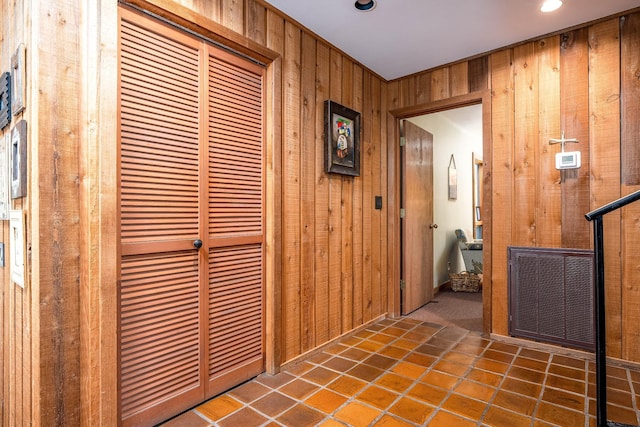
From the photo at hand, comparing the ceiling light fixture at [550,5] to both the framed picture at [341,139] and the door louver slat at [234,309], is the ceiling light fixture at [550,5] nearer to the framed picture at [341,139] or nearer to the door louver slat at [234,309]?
the framed picture at [341,139]

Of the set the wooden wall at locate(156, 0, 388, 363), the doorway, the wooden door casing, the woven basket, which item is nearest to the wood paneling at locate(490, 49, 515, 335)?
the doorway

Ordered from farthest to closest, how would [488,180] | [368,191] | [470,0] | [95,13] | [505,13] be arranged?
[368,191] → [488,180] → [505,13] → [470,0] → [95,13]

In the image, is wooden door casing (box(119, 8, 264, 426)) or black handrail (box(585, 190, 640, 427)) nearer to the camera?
black handrail (box(585, 190, 640, 427))

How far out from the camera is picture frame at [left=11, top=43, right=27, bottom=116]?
138 centimetres

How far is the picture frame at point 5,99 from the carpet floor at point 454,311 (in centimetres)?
354

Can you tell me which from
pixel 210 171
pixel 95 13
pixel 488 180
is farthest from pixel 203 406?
pixel 488 180

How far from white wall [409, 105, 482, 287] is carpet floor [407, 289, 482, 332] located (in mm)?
338

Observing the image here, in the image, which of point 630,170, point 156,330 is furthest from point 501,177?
point 156,330

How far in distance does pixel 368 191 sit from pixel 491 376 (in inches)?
70.3

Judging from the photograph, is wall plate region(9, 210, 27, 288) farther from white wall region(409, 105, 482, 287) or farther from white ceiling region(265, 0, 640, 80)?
white wall region(409, 105, 482, 287)

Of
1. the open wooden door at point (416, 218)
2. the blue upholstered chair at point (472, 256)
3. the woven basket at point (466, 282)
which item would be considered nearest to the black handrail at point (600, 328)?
the open wooden door at point (416, 218)

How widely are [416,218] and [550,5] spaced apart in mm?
2201

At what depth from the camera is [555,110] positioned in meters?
2.62

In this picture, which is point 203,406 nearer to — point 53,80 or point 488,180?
point 53,80
